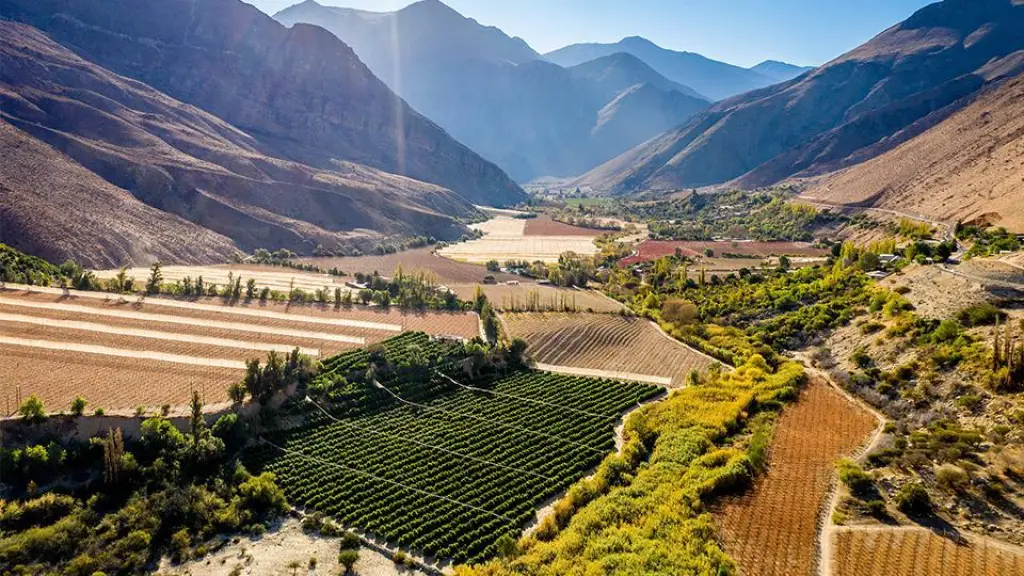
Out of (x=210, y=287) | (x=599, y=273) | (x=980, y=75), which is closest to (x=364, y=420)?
(x=210, y=287)

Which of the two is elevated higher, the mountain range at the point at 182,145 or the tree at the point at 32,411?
the mountain range at the point at 182,145

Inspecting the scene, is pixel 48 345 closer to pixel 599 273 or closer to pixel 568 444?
pixel 568 444

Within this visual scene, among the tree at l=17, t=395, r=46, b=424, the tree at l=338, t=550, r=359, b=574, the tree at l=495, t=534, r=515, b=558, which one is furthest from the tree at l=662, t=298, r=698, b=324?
the tree at l=17, t=395, r=46, b=424

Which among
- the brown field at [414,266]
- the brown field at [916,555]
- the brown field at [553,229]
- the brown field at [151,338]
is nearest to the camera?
the brown field at [916,555]

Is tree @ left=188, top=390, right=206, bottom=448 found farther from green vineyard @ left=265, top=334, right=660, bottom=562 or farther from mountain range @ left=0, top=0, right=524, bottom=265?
mountain range @ left=0, top=0, right=524, bottom=265

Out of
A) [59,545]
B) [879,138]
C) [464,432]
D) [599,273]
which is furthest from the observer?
[879,138]

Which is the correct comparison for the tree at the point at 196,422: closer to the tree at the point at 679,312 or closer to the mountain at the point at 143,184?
the tree at the point at 679,312

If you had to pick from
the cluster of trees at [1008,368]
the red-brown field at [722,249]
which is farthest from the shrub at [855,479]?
the red-brown field at [722,249]
